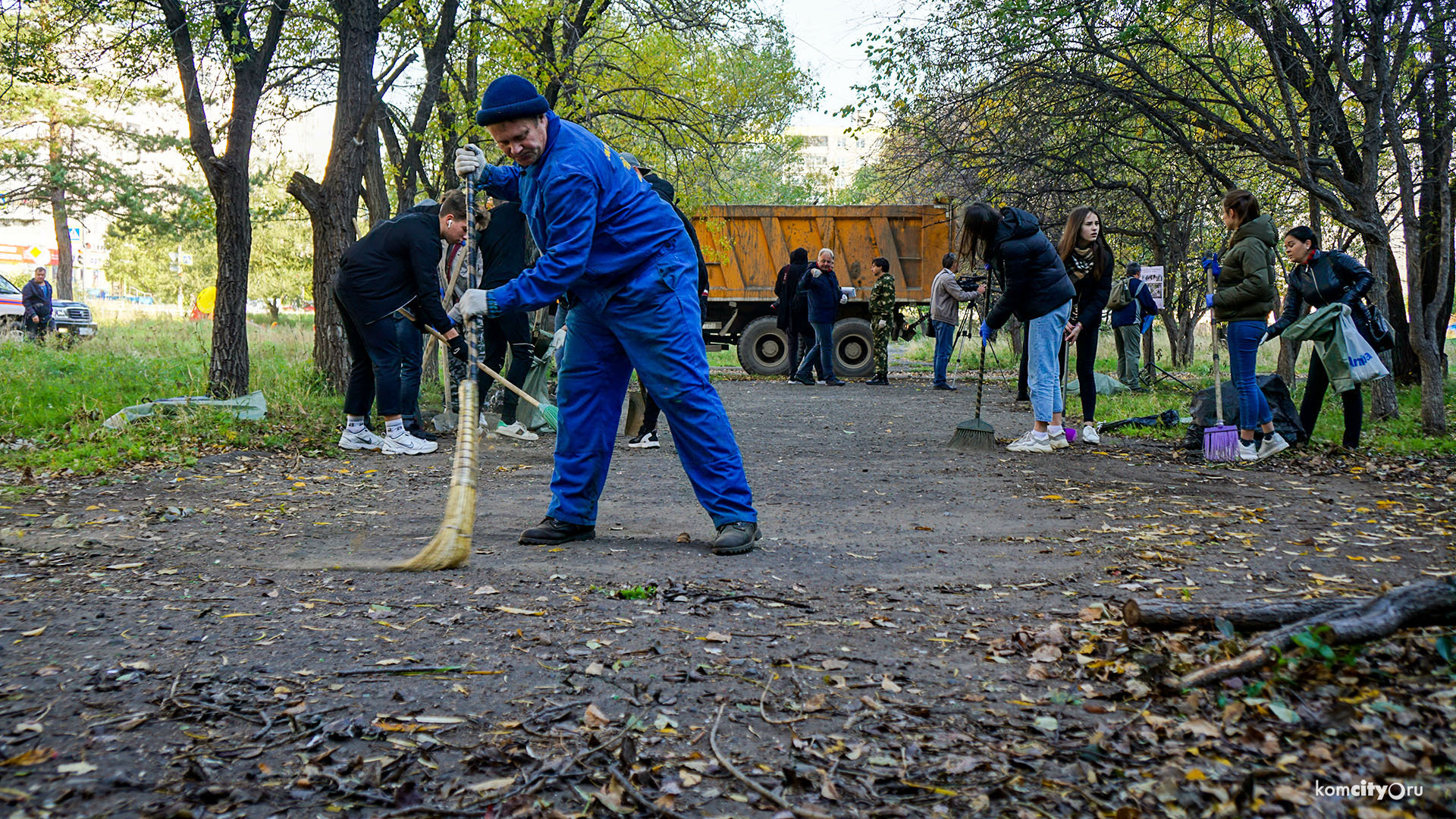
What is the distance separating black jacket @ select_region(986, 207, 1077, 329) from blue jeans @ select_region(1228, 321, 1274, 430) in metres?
1.19

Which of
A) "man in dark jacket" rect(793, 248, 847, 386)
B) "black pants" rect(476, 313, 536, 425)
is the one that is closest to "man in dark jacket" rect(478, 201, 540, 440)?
"black pants" rect(476, 313, 536, 425)

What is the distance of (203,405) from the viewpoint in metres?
8.43

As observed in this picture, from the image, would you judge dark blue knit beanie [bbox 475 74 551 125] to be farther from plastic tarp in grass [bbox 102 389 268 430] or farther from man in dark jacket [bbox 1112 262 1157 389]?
man in dark jacket [bbox 1112 262 1157 389]

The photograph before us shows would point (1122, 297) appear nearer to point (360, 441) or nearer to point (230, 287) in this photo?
point (360, 441)

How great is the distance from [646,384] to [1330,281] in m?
5.74

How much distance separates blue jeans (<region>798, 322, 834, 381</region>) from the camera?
1552 centimetres

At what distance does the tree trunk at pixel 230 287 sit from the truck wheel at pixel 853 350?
10.1m

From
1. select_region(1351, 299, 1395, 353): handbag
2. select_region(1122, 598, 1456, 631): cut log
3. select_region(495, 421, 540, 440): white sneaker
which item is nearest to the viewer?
select_region(1122, 598, 1456, 631): cut log

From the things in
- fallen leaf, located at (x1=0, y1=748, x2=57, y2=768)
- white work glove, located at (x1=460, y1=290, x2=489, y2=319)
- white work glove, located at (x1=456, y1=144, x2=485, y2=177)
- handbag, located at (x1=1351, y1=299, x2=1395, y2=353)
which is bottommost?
fallen leaf, located at (x1=0, y1=748, x2=57, y2=768)

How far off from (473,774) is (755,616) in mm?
1391

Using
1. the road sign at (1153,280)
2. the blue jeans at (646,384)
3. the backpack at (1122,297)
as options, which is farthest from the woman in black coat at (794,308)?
the blue jeans at (646,384)

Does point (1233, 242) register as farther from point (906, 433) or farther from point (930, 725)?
point (930, 725)

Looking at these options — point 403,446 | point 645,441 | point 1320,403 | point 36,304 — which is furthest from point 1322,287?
point 36,304

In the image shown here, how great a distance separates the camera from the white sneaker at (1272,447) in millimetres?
7375
